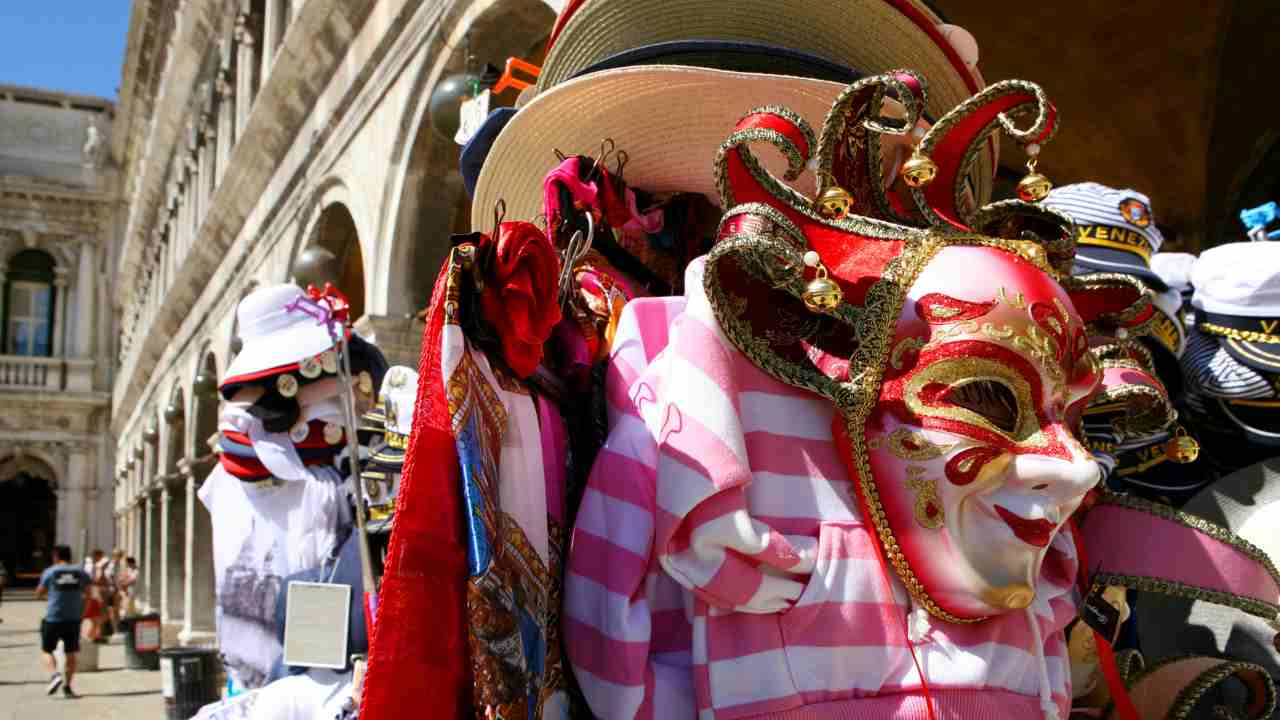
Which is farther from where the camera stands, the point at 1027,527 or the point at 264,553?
the point at 264,553

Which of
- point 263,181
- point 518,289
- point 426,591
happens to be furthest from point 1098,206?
point 263,181

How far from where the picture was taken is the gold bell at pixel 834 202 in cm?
153

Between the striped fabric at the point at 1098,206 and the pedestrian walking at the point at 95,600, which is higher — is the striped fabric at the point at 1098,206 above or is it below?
above

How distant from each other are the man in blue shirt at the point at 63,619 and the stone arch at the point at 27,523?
26737mm

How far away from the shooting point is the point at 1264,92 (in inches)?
267

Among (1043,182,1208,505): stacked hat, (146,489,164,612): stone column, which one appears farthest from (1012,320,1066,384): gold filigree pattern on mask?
(146,489,164,612): stone column

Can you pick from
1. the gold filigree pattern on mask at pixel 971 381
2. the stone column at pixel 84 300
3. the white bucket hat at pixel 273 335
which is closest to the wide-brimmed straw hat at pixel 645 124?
the gold filigree pattern on mask at pixel 971 381

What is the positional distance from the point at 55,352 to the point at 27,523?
6727mm

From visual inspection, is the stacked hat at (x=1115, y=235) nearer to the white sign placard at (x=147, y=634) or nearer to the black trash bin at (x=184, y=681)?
the black trash bin at (x=184, y=681)

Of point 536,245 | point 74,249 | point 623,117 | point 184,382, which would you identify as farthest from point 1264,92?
point 74,249

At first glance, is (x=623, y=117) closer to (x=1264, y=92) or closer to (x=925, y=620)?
(x=925, y=620)

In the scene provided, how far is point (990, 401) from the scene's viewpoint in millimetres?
1435

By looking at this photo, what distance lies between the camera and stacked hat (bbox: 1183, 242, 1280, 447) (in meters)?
2.42

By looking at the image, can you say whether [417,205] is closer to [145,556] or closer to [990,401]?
[990,401]
